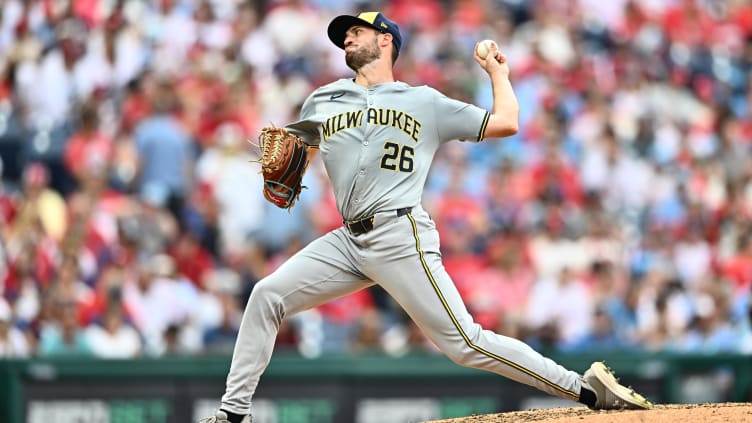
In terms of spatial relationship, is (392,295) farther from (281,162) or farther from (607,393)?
(607,393)

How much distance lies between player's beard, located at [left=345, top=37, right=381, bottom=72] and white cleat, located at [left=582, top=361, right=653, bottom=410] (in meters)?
1.63

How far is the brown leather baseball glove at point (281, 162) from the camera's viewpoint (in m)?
5.27

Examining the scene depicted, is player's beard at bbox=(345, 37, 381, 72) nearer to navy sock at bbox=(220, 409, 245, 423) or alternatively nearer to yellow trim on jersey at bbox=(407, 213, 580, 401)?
yellow trim on jersey at bbox=(407, 213, 580, 401)

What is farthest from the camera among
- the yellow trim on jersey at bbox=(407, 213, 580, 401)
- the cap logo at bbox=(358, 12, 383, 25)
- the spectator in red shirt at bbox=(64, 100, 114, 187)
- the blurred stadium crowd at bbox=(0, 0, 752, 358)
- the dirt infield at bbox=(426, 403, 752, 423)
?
the spectator in red shirt at bbox=(64, 100, 114, 187)

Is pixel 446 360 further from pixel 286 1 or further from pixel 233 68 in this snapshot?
pixel 286 1

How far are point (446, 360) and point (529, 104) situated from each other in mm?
4952

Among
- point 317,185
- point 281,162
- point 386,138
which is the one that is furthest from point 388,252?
point 317,185

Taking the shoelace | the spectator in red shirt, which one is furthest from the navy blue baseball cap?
the spectator in red shirt

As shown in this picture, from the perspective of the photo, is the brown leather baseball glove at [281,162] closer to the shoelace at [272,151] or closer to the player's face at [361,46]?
the shoelace at [272,151]

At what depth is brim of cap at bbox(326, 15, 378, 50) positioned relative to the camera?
5250 millimetres

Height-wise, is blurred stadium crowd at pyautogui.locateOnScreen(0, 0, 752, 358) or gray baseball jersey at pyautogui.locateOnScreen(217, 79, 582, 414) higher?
blurred stadium crowd at pyautogui.locateOnScreen(0, 0, 752, 358)

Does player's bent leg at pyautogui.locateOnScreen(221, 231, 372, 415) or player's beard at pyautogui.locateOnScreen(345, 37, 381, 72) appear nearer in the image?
player's bent leg at pyautogui.locateOnScreen(221, 231, 372, 415)

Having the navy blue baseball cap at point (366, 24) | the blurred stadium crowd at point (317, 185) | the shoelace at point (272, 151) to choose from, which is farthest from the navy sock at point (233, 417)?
the blurred stadium crowd at point (317, 185)

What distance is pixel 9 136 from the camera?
1059 centimetres
